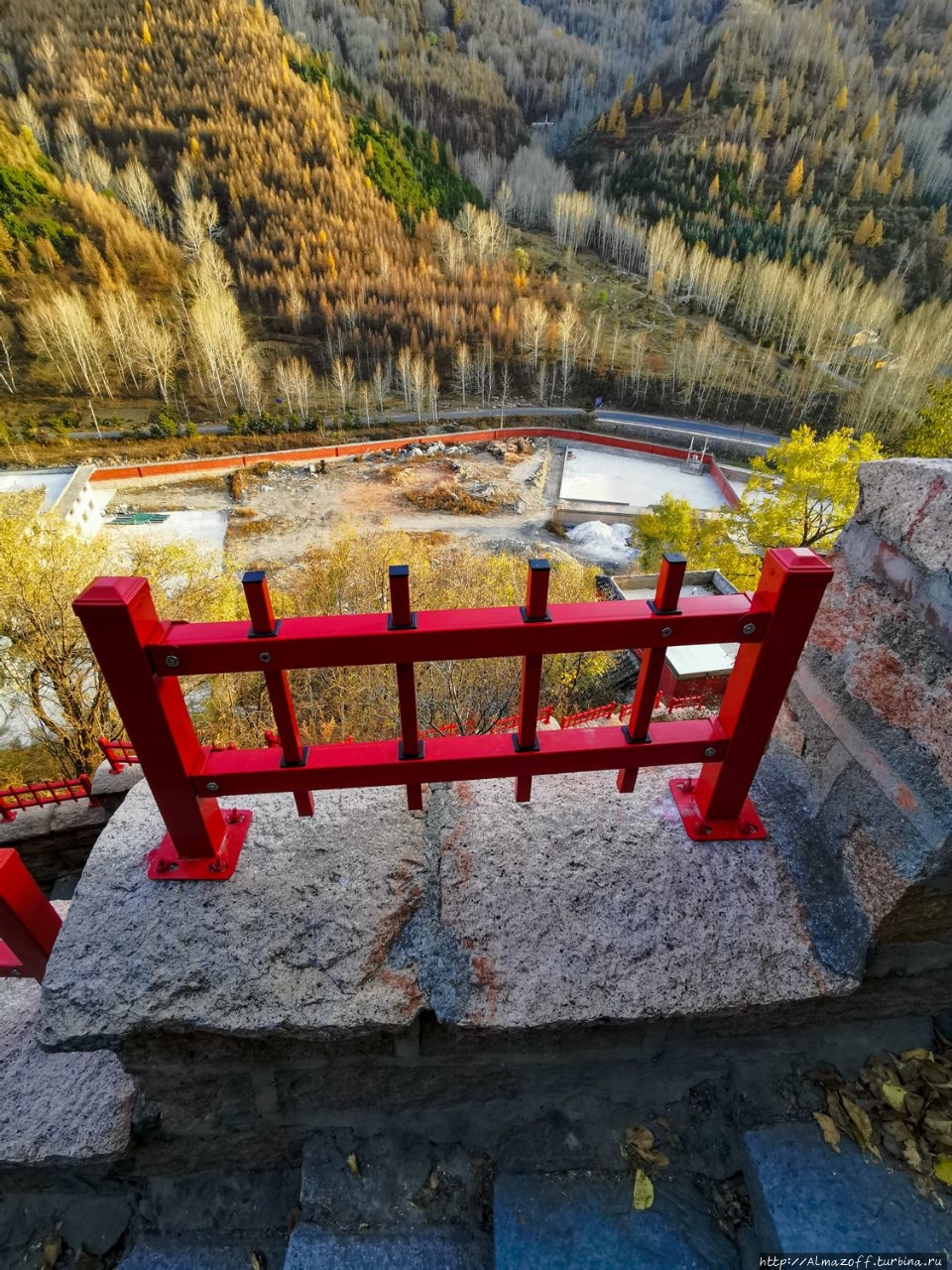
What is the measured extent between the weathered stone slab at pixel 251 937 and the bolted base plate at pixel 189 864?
0.03m

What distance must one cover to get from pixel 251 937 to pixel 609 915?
1.30 m

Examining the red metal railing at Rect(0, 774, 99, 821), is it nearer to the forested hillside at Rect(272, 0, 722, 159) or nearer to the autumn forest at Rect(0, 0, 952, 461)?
the autumn forest at Rect(0, 0, 952, 461)

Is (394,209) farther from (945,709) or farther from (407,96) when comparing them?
(945,709)

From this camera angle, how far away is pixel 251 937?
2203 mm

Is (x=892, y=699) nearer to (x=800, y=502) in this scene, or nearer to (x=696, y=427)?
(x=800, y=502)

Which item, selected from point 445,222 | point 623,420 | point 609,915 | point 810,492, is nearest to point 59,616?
point 609,915

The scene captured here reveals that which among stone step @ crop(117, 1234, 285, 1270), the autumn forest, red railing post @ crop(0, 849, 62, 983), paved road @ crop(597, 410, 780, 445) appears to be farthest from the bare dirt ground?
stone step @ crop(117, 1234, 285, 1270)

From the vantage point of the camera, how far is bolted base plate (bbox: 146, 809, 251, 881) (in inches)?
92.0

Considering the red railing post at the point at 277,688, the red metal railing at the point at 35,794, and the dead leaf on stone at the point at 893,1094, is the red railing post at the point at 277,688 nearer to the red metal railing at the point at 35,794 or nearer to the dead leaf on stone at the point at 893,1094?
the dead leaf on stone at the point at 893,1094

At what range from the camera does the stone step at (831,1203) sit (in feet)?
6.42

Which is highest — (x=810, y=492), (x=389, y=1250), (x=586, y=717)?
(x=389, y=1250)

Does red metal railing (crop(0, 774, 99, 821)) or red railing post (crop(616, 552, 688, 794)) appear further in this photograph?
red metal railing (crop(0, 774, 99, 821))

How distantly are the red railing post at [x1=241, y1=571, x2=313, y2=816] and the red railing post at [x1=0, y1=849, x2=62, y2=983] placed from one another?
125cm

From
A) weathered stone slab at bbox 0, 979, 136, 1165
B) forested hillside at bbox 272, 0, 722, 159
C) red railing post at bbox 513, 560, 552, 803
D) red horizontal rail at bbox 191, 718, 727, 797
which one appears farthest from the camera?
forested hillside at bbox 272, 0, 722, 159
